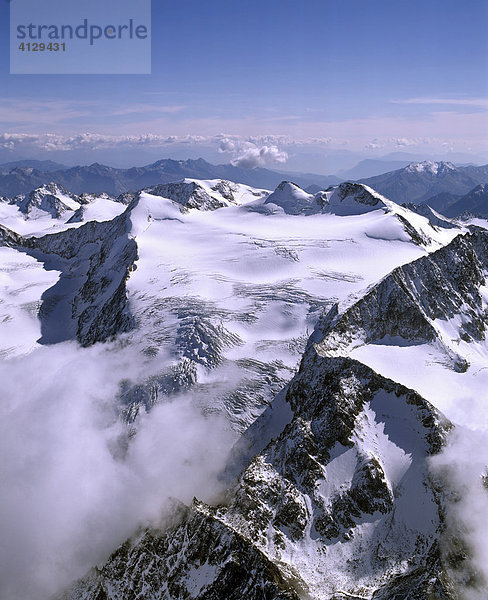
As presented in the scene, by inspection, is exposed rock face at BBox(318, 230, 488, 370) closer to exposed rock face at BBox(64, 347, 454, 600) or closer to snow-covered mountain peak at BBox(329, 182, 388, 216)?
exposed rock face at BBox(64, 347, 454, 600)

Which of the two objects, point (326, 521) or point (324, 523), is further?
point (326, 521)

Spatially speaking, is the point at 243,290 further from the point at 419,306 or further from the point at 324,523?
the point at 324,523

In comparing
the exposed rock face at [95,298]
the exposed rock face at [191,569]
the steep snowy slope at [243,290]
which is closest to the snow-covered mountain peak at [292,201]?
the steep snowy slope at [243,290]

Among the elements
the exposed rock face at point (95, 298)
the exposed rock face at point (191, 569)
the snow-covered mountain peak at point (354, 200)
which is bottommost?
the exposed rock face at point (191, 569)

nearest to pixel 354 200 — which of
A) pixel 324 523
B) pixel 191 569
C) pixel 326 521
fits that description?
pixel 326 521

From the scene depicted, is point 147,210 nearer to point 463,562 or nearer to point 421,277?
point 421,277

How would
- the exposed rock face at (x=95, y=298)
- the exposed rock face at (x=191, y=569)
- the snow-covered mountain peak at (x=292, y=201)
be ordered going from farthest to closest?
the snow-covered mountain peak at (x=292, y=201), the exposed rock face at (x=95, y=298), the exposed rock face at (x=191, y=569)

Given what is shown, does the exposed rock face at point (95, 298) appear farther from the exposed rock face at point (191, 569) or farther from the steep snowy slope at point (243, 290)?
the exposed rock face at point (191, 569)

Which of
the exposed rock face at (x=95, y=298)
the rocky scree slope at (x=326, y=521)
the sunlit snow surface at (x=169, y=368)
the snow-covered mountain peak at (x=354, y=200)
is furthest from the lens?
the snow-covered mountain peak at (x=354, y=200)

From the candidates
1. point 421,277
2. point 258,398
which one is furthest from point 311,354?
point 421,277

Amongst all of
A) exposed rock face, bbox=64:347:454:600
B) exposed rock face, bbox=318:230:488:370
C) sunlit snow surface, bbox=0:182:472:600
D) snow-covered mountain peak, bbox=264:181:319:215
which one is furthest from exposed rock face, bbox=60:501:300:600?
snow-covered mountain peak, bbox=264:181:319:215

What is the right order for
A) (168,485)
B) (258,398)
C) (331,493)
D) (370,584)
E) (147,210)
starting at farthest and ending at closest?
(147,210) → (258,398) → (168,485) → (331,493) → (370,584)
